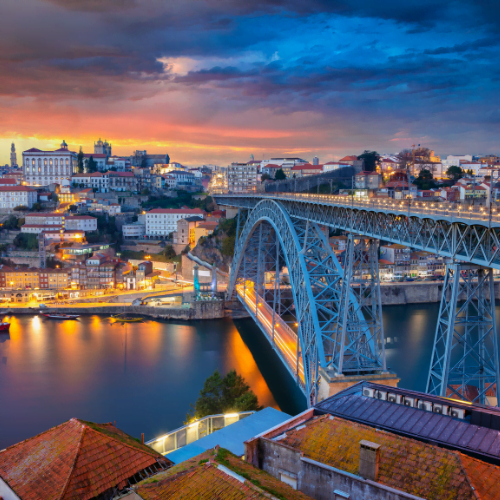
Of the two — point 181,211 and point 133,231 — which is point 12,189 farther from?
point 181,211

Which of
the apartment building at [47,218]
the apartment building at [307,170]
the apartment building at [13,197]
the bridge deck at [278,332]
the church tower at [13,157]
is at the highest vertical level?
the church tower at [13,157]

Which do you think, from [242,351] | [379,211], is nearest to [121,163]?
[242,351]

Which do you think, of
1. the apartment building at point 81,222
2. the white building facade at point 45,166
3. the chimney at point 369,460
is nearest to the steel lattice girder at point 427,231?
the chimney at point 369,460

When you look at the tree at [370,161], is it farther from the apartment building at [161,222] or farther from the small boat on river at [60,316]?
the small boat on river at [60,316]

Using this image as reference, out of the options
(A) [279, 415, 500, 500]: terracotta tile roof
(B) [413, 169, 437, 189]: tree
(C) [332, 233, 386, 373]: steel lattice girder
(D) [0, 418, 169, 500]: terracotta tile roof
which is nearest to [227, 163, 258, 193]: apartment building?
(B) [413, 169, 437, 189]: tree

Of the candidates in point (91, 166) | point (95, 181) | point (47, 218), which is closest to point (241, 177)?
point (95, 181)

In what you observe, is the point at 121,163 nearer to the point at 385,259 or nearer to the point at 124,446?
the point at 385,259

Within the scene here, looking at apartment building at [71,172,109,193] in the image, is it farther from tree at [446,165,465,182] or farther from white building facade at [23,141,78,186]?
tree at [446,165,465,182]
